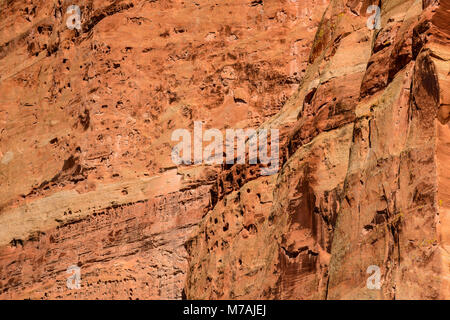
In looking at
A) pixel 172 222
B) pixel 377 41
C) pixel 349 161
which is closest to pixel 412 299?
pixel 349 161

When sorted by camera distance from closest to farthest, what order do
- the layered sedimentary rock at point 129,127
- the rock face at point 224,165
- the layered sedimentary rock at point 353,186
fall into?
the layered sedimentary rock at point 353,186 → the rock face at point 224,165 → the layered sedimentary rock at point 129,127

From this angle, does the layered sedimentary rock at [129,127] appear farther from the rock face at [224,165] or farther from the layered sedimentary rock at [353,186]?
the layered sedimentary rock at [353,186]

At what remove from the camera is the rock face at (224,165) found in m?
17.5

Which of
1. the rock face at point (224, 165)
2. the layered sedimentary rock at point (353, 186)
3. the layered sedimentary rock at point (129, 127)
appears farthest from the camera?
the layered sedimentary rock at point (129, 127)

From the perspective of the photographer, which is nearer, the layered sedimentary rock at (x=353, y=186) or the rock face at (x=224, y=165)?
the layered sedimentary rock at (x=353, y=186)

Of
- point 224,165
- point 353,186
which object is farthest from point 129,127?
point 353,186

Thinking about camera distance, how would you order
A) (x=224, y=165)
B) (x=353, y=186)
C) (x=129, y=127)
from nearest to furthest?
(x=353, y=186)
(x=224, y=165)
(x=129, y=127)

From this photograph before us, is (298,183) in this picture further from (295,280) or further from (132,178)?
(132,178)

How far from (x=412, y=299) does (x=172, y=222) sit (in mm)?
16246

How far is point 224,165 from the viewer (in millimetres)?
25938

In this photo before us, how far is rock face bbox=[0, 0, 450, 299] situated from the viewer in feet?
57.6

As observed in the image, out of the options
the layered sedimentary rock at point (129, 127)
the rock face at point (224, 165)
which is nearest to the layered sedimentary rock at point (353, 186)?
the rock face at point (224, 165)

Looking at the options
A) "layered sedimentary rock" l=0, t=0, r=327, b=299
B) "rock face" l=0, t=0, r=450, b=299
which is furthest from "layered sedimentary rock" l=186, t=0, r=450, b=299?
"layered sedimentary rock" l=0, t=0, r=327, b=299

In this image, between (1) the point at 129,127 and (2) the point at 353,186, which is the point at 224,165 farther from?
(1) the point at 129,127
